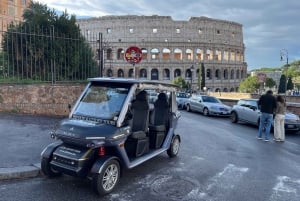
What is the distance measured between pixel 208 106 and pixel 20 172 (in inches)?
609

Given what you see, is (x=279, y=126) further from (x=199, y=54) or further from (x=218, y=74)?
(x=218, y=74)

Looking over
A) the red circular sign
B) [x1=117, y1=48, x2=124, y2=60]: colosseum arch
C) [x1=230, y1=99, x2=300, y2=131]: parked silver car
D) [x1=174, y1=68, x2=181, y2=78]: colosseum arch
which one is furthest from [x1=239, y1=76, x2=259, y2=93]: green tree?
the red circular sign

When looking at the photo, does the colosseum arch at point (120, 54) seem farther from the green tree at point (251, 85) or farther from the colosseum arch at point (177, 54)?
the green tree at point (251, 85)

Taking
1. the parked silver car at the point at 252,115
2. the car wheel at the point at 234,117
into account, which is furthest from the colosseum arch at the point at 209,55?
the parked silver car at the point at 252,115

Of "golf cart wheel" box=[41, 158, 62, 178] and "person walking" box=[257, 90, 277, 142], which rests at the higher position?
"person walking" box=[257, 90, 277, 142]

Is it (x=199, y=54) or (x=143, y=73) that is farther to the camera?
(x=199, y=54)

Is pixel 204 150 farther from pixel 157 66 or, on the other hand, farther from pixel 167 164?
pixel 157 66

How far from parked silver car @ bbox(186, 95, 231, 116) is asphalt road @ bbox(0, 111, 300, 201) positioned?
10.3 m

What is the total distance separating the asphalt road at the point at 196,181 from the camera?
480 cm

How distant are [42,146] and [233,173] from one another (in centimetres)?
470

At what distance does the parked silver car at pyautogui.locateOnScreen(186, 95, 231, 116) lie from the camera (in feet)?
62.1

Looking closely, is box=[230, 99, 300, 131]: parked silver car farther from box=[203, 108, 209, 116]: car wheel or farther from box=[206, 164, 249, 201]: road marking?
box=[206, 164, 249, 201]: road marking

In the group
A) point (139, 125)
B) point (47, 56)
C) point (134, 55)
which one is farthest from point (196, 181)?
point (47, 56)

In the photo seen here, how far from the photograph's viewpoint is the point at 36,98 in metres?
11.7
